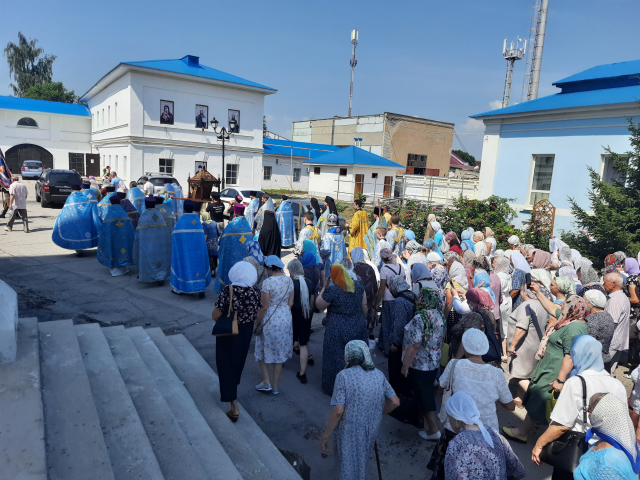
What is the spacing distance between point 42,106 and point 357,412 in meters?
40.5

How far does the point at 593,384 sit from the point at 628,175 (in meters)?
9.07

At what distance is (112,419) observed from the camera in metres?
3.30

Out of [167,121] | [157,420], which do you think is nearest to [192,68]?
[167,121]

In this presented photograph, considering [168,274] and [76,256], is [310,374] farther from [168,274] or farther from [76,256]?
[76,256]


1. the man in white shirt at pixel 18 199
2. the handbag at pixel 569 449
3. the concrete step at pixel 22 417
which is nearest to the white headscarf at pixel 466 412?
the handbag at pixel 569 449

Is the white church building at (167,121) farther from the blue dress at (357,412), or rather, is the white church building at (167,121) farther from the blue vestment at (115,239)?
the blue dress at (357,412)

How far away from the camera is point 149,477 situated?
2.83 metres

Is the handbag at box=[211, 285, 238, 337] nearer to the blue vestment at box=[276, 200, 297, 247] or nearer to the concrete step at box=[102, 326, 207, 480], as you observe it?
the concrete step at box=[102, 326, 207, 480]

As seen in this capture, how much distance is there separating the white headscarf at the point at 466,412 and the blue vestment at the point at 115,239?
8.16 m

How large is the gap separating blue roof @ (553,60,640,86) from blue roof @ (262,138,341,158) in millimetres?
23302

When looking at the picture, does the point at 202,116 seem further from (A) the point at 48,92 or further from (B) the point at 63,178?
(A) the point at 48,92

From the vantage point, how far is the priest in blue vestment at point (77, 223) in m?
9.91

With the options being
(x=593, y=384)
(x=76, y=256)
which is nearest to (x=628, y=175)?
(x=593, y=384)

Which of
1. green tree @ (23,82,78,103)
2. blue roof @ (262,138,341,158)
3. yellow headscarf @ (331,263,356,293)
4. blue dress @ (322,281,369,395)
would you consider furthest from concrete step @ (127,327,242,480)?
green tree @ (23,82,78,103)
